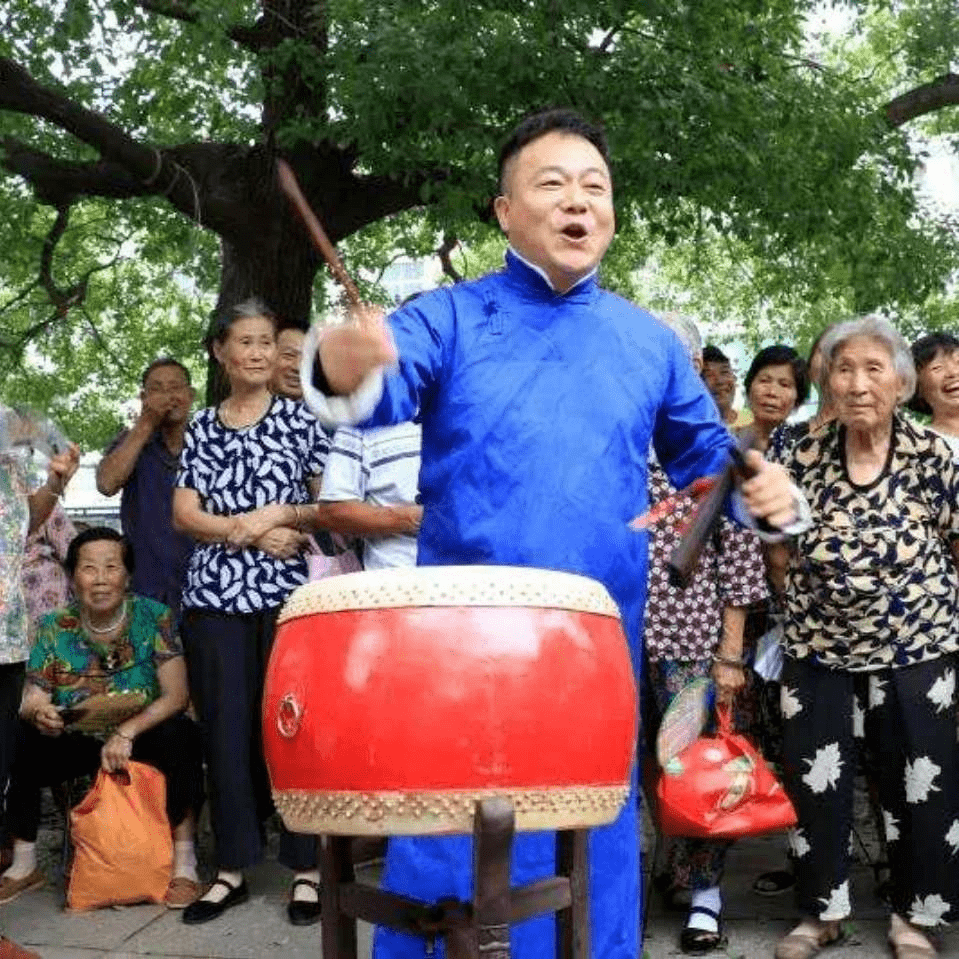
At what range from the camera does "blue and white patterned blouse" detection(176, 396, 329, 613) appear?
187 inches

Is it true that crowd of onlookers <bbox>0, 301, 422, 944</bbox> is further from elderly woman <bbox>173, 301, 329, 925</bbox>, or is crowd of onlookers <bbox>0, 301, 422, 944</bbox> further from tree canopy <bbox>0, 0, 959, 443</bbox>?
tree canopy <bbox>0, 0, 959, 443</bbox>

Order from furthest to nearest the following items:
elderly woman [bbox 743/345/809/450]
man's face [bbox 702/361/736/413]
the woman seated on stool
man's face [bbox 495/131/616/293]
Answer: man's face [bbox 702/361/736/413], elderly woman [bbox 743/345/809/450], the woman seated on stool, man's face [bbox 495/131/616/293]

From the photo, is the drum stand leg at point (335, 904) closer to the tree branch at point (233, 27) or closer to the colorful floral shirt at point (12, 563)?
the colorful floral shirt at point (12, 563)

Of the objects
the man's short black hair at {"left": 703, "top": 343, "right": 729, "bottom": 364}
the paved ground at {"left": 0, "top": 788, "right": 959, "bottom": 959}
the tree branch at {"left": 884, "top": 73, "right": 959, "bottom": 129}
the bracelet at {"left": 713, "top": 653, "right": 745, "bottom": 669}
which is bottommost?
the paved ground at {"left": 0, "top": 788, "right": 959, "bottom": 959}

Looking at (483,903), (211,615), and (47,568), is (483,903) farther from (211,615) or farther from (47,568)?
(47,568)

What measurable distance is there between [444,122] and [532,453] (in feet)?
16.0

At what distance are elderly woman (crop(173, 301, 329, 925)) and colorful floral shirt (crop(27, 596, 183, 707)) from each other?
16.2 inches

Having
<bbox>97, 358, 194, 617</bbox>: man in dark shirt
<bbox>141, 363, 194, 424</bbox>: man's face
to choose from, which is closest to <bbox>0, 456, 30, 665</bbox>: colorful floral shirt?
<bbox>97, 358, 194, 617</bbox>: man in dark shirt

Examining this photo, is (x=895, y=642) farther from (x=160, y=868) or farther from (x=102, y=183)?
(x=102, y=183)

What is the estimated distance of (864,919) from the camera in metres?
4.57

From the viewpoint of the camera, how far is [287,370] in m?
5.54

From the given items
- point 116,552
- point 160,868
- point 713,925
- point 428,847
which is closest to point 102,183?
point 116,552

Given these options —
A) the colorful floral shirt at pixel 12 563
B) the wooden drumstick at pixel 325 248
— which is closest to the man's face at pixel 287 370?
the colorful floral shirt at pixel 12 563

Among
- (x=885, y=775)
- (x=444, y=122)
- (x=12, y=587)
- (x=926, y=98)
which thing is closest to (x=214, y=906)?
(x=12, y=587)
